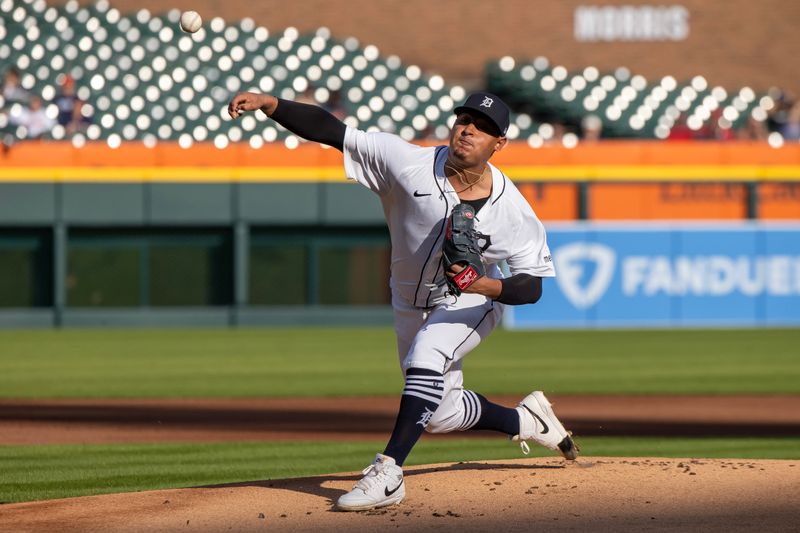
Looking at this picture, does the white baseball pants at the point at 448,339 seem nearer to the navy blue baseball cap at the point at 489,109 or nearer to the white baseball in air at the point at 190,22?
the navy blue baseball cap at the point at 489,109

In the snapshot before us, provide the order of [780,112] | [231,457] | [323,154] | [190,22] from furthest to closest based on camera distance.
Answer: [780,112], [323,154], [231,457], [190,22]

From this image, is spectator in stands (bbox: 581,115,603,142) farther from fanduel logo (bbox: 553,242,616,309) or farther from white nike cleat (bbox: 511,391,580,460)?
white nike cleat (bbox: 511,391,580,460)

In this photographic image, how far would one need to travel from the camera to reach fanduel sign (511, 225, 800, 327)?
67.9ft

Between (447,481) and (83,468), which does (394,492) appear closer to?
(447,481)

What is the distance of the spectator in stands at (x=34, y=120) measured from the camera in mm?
20672

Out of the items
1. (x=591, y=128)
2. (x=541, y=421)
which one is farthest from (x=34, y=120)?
(x=541, y=421)

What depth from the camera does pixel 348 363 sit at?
1479cm

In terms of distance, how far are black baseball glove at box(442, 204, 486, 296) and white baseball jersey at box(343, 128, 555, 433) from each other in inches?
7.5

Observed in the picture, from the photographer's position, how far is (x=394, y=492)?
509cm

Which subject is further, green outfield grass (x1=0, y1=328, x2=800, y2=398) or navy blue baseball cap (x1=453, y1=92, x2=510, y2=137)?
green outfield grass (x1=0, y1=328, x2=800, y2=398)

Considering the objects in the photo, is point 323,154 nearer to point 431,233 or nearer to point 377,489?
point 431,233

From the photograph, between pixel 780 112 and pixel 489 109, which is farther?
pixel 780 112

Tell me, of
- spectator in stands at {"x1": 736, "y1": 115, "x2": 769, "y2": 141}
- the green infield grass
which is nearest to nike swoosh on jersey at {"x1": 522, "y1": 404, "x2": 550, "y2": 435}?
the green infield grass

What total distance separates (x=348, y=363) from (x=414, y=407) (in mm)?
9563
